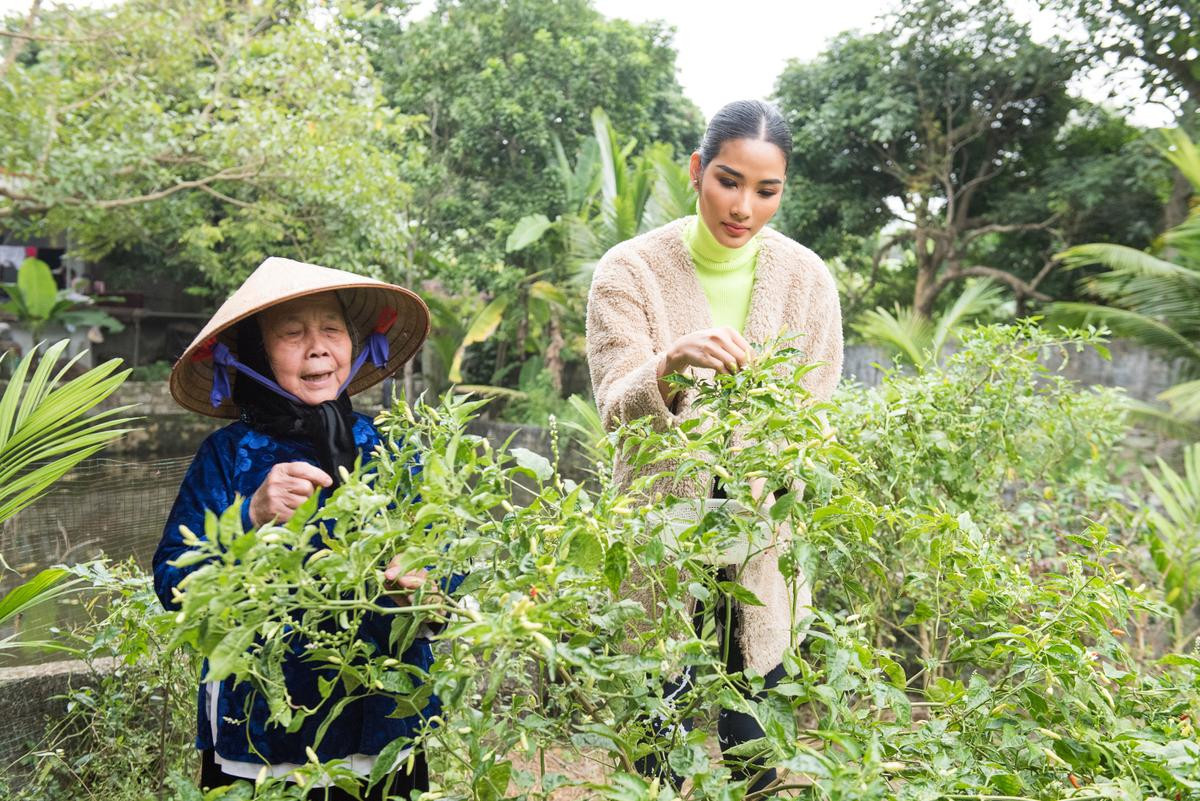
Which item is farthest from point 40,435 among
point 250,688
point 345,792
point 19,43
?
point 19,43

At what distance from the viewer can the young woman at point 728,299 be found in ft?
5.77

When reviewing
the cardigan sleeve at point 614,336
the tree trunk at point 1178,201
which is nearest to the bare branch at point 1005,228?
the tree trunk at point 1178,201

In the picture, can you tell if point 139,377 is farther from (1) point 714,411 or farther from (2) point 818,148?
(1) point 714,411

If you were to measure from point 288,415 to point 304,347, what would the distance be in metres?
0.12

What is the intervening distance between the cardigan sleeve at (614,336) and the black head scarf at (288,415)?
45 cm

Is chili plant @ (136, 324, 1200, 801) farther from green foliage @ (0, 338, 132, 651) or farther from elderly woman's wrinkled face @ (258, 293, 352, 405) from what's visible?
green foliage @ (0, 338, 132, 651)

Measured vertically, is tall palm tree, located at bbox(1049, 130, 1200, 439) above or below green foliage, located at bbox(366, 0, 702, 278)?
below

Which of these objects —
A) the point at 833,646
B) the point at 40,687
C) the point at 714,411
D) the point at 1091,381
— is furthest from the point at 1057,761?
the point at 1091,381

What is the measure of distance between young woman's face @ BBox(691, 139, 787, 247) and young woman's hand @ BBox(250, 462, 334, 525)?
34.6 inches

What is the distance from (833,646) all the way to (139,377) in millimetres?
14428

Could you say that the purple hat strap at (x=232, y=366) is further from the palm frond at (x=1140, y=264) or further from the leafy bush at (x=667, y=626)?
the palm frond at (x=1140, y=264)

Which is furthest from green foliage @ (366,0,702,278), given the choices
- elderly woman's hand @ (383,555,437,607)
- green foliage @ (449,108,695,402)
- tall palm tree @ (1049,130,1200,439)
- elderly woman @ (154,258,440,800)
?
elderly woman's hand @ (383,555,437,607)

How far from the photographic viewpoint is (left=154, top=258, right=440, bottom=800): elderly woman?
59.4 inches

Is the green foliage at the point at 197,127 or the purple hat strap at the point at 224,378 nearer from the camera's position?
the purple hat strap at the point at 224,378
